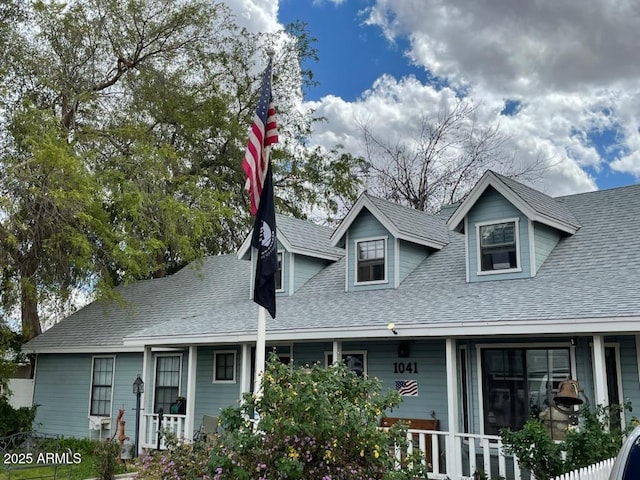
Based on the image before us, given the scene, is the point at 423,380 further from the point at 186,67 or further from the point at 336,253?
the point at 186,67

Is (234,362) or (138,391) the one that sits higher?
(234,362)

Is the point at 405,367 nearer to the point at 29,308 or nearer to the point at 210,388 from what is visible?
the point at 210,388

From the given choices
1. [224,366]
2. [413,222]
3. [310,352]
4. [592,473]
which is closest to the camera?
[592,473]

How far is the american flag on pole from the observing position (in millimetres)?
8484

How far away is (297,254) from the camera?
16.3m

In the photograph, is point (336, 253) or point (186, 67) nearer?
point (336, 253)

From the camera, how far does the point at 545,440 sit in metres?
7.42

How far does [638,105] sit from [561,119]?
3.48 metres

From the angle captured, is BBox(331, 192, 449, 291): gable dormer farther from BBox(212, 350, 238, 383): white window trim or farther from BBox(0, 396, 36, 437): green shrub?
BBox(0, 396, 36, 437): green shrub

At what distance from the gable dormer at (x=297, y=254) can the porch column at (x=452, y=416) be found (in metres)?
5.71

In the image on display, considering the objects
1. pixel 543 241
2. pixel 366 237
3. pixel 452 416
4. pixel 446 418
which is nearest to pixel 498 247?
pixel 543 241

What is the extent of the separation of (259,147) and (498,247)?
6172 mm

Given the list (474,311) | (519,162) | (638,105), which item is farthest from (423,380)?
(519,162)

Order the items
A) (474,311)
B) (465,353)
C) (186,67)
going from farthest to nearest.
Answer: (186,67), (465,353), (474,311)
